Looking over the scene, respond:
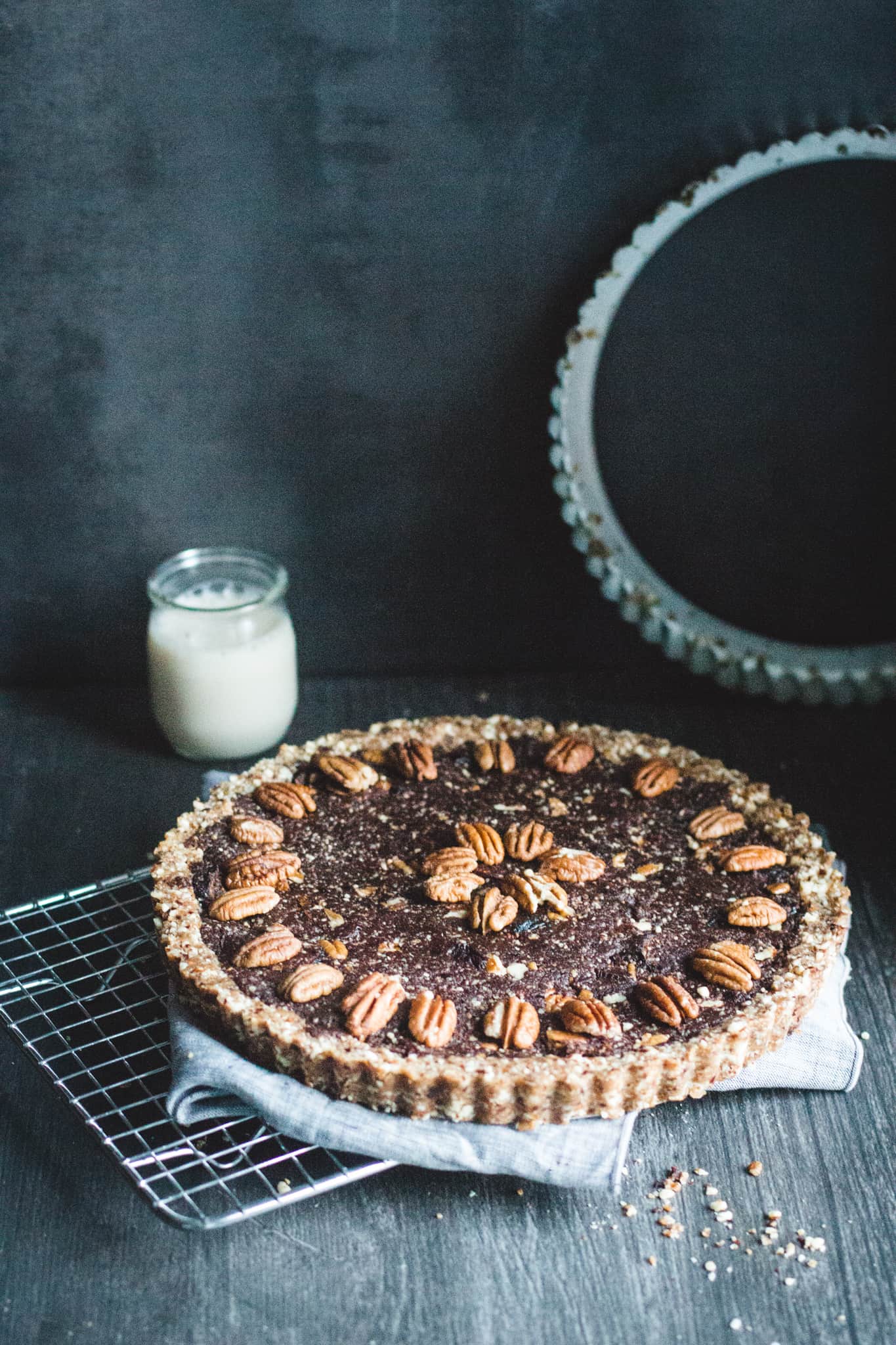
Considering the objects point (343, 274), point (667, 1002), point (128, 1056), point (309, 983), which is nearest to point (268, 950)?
point (309, 983)

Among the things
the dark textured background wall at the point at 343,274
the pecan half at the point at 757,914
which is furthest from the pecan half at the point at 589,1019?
the dark textured background wall at the point at 343,274

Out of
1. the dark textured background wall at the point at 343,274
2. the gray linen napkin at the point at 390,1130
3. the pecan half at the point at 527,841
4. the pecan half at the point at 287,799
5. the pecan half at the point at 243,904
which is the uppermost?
the dark textured background wall at the point at 343,274

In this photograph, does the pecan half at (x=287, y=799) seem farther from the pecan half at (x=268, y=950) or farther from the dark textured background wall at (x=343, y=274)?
the dark textured background wall at (x=343, y=274)

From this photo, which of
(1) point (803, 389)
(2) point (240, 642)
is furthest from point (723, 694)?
(2) point (240, 642)

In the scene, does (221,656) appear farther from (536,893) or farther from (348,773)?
(536,893)

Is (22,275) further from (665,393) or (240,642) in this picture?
(665,393)

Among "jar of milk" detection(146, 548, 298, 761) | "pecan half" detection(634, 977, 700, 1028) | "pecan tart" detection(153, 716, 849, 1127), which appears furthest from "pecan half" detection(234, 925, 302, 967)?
"jar of milk" detection(146, 548, 298, 761)

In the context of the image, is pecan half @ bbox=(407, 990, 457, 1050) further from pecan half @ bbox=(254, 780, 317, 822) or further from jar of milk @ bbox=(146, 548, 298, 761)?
jar of milk @ bbox=(146, 548, 298, 761)
